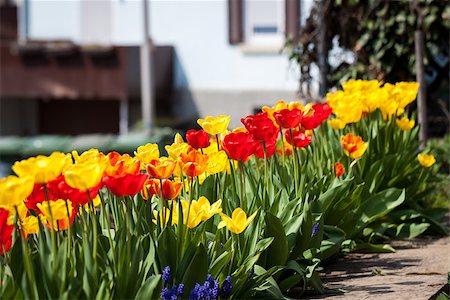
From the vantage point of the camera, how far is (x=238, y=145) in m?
3.22

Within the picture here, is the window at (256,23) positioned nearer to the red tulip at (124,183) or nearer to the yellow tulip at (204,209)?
the yellow tulip at (204,209)

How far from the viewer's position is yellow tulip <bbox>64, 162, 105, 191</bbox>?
244cm

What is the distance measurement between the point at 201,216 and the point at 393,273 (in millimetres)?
1092

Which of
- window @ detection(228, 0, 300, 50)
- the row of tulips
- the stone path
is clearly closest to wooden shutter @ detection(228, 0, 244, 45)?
window @ detection(228, 0, 300, 50)

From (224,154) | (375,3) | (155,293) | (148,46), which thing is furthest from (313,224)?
(148,46)

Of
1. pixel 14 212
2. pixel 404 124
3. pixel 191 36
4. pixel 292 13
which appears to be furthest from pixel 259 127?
pixel 191 36

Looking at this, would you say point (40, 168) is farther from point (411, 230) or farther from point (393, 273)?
point (411, 230)

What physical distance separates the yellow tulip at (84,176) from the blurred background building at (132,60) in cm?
1562

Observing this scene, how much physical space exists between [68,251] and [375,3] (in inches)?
260

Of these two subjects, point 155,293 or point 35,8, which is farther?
point 35,8

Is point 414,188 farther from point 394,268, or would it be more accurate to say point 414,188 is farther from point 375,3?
point 375,3

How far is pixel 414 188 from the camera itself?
5004 mm

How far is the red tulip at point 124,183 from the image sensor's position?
253 centimetres

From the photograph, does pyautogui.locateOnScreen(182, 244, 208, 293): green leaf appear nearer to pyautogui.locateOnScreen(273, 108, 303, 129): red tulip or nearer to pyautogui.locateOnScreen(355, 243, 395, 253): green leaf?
pyautogui.locateOnScreen(273, 108, 303, 129): red tulip
